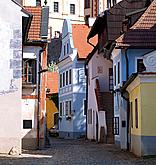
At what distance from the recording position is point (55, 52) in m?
81.5

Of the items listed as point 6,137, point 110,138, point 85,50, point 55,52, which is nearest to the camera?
point 6,137

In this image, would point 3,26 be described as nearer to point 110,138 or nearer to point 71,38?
point 110,138

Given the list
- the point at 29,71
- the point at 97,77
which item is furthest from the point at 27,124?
the point at 97,77

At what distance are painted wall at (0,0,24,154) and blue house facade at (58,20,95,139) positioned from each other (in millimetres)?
20160

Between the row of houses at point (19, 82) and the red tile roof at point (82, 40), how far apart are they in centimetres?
1706

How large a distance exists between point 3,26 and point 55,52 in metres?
56.7

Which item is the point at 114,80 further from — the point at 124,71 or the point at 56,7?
the point at 56,7

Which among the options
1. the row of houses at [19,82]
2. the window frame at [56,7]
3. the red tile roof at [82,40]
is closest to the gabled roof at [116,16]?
the row of houses at [19,82]

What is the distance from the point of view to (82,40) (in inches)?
1852

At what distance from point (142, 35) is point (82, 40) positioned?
19707 millimetres

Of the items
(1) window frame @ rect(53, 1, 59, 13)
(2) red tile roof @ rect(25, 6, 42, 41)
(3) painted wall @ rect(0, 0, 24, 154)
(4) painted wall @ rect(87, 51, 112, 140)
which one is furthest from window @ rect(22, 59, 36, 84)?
(1) window frame @ rect(53, 1, 59, 13)

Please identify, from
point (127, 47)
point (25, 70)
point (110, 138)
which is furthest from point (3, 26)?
point (110, 138)

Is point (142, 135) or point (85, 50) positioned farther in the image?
point (85, 50)

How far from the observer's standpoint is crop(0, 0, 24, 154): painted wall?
79.5ft
